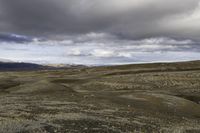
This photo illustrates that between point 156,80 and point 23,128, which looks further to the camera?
point 156,80

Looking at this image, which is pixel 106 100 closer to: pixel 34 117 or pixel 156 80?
pixel 34 117

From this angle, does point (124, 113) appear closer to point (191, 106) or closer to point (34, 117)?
point (34, 117)

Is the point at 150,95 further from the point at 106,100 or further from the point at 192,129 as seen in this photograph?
the point at 192,129

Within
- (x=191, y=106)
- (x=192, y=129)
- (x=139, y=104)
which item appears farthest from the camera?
(x=191, y=106)

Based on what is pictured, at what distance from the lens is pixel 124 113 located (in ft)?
129

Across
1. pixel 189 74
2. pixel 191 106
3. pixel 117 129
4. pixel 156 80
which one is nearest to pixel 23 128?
pixel 117 129

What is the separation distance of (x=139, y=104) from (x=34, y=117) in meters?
22.3

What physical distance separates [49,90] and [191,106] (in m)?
30.0

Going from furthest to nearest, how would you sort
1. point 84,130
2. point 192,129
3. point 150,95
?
1. point 150,95
2. point 192,129
3. point 84,130

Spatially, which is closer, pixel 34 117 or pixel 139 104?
pixel 34 117

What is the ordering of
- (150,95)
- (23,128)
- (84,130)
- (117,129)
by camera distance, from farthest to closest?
(150,95) < (117,129) < (84,130) < (23,128)

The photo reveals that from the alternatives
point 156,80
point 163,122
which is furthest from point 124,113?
point 156,80

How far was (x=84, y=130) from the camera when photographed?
1081 inches

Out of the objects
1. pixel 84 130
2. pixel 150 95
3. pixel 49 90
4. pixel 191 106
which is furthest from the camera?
pixel 49 90
